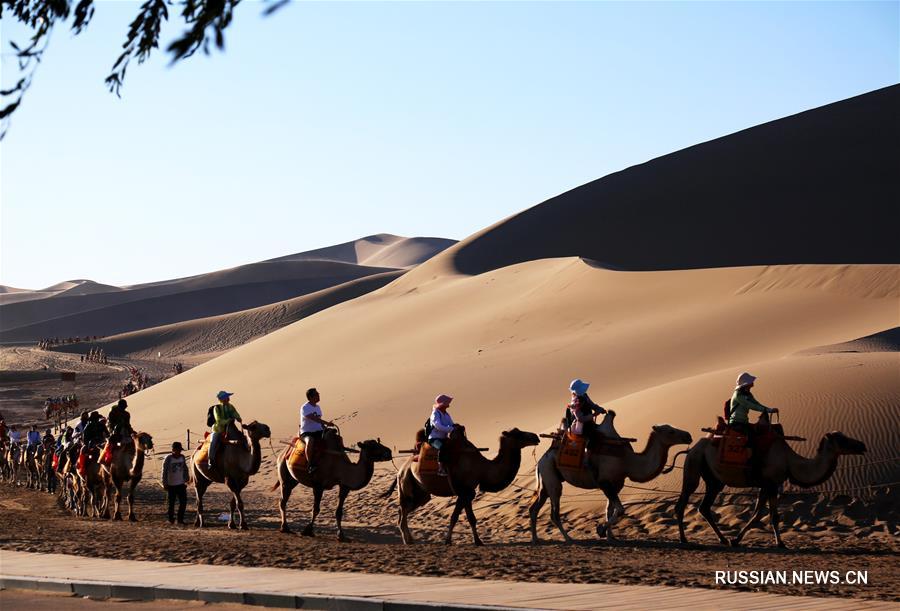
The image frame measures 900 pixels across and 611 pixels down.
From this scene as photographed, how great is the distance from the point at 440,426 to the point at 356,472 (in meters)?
2.43

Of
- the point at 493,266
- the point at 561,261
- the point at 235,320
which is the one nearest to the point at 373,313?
the point at 561,261

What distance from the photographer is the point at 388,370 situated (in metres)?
43.8

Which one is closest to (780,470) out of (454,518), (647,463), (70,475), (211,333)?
(647,463)

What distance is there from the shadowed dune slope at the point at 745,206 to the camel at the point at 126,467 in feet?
159

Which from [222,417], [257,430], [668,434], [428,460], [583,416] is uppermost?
[222,417]

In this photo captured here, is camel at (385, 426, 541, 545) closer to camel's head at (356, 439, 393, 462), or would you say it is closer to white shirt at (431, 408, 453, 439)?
white shirt at (431, 408, 453, 439)

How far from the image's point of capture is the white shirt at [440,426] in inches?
758

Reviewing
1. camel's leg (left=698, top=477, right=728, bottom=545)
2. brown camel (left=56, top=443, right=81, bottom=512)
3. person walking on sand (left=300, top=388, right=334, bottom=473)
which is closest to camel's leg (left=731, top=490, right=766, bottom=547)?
camel's leg (left=698, top=477, right=728, bottom=545)

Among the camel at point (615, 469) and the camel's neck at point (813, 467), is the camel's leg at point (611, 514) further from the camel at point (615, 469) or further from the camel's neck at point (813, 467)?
the camel's neck at point (813, 467)

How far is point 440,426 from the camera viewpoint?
63.3ft

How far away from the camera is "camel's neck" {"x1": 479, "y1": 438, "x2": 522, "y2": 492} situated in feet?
63.9

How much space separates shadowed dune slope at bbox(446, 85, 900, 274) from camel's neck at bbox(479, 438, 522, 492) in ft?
165

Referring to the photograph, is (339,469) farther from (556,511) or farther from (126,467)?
(126,467)

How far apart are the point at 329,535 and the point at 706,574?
8.79 metres
